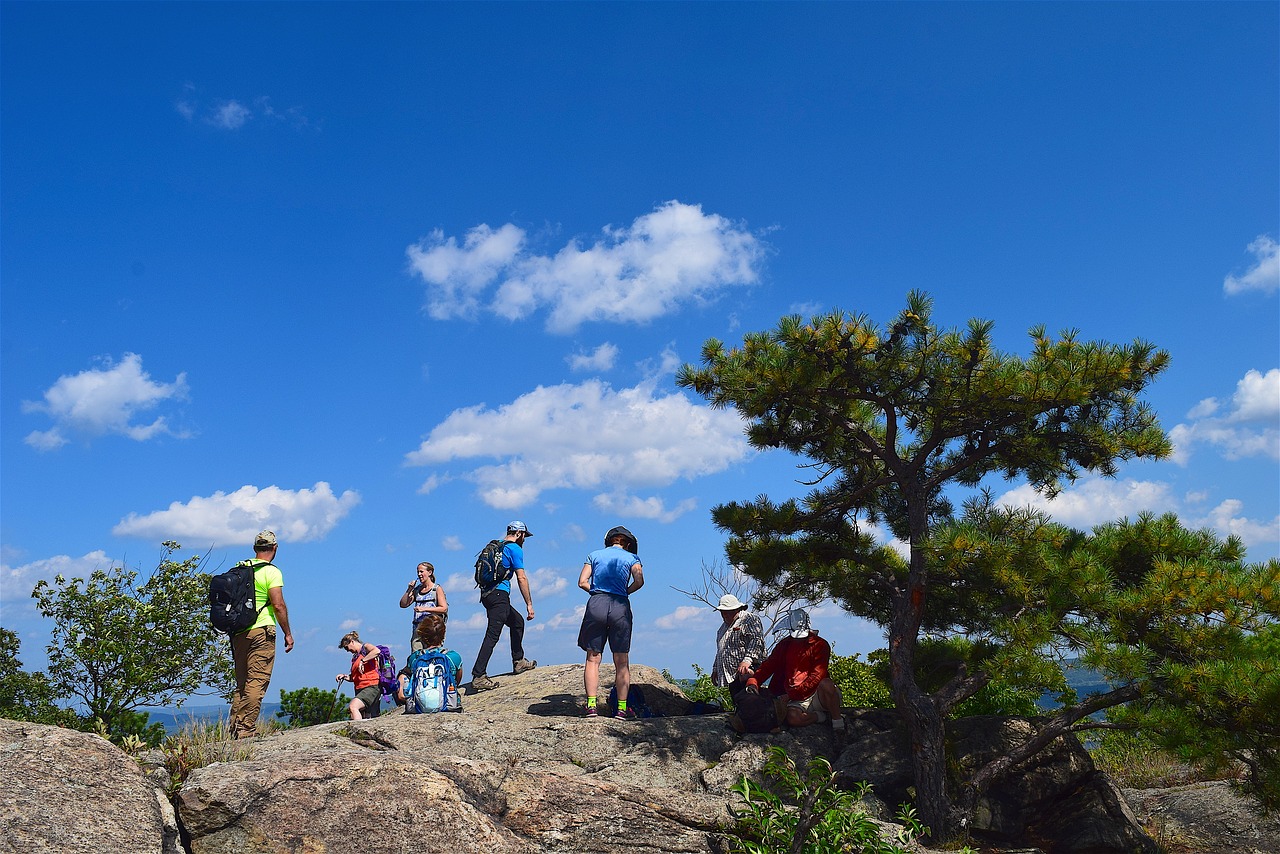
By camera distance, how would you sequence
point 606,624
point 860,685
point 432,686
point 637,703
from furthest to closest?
point 860,685, point 637,703, point 432,686, point 606,624

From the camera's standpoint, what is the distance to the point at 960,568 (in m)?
8.23

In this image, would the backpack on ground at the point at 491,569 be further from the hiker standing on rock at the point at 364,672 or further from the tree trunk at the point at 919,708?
the tree trunk at the point at 919,708

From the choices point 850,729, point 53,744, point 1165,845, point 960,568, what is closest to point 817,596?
point 850,729

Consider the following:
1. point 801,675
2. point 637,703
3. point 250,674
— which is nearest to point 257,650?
point 250,674

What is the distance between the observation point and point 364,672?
34.3 ft

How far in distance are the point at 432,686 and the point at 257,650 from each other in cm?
194

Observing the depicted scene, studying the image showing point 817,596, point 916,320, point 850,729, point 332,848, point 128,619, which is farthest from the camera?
point 128,619

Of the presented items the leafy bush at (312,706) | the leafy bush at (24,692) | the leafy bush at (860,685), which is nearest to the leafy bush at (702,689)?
the leafy bush at (860,685)

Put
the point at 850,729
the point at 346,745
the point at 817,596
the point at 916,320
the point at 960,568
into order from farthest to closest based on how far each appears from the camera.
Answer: the point at 817,596 < the point at 850,729 < the point at 916,320 < the point at 960,568 < the point at 346,745

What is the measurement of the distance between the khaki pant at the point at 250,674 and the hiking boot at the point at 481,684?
3439mm

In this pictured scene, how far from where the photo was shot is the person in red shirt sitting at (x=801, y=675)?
9.39 meters

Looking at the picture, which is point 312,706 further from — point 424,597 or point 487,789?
point 487,789

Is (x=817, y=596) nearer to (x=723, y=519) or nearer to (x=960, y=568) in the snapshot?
(x=723, y=519)

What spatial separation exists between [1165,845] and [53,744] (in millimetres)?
11487
